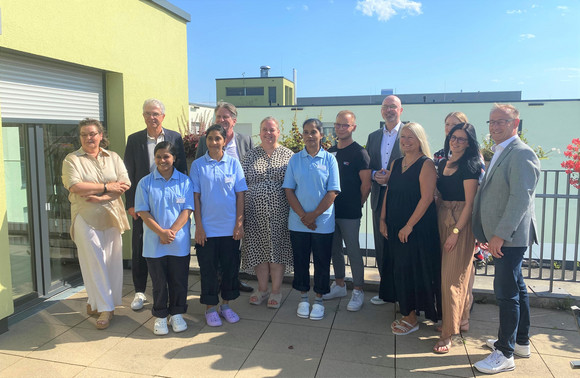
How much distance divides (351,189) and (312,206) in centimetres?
46

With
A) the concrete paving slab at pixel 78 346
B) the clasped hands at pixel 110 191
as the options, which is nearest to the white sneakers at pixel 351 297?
the concrete paving slab at pixel 78 346

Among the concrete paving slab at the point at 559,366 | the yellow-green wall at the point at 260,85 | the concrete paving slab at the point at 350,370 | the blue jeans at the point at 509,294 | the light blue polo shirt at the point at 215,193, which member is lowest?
the concrete paving slab at the point at 350,370

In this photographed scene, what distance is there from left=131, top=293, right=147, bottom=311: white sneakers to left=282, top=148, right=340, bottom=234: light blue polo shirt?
5.56 ft

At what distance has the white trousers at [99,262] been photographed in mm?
3592

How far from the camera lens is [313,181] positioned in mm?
3703

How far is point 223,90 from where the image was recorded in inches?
2094

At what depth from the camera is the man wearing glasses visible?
12.8ft

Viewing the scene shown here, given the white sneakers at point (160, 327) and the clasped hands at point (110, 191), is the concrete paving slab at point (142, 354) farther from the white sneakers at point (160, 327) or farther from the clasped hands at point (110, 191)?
the clasped hands at point (110, 191)

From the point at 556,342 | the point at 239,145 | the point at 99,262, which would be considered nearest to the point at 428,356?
the point at 556,342

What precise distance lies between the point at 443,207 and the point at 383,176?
2.46ft

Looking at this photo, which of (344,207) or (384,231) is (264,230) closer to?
(344,207)

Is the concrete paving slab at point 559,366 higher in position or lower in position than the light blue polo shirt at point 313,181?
lower

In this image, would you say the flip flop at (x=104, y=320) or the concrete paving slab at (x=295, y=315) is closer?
the flip flop at (x=104, y=320)

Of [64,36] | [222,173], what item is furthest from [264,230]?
[64,36]
